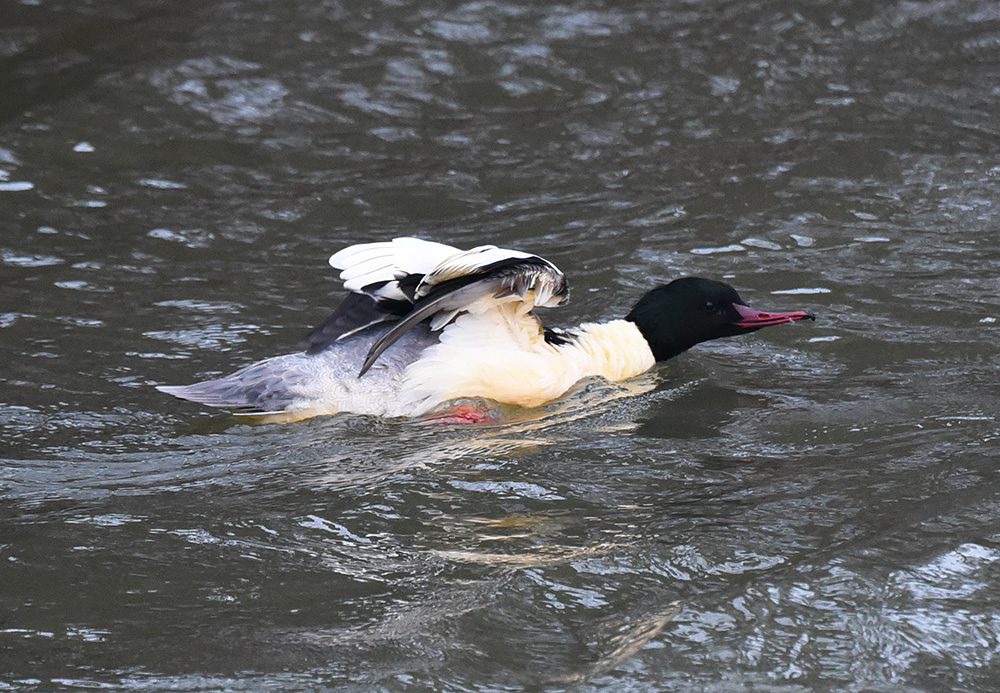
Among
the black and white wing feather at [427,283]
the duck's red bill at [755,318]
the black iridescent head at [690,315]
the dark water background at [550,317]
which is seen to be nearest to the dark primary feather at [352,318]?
the black and white wing feather at [427,283]

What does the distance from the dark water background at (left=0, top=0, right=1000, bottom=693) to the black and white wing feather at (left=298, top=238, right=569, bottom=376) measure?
48 cm

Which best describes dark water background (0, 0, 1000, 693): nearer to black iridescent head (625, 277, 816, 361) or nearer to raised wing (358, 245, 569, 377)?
black iridescent head (625, 277, 816, 361)

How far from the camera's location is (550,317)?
691 centimetres

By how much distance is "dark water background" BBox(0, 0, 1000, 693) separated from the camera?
12.2 ft

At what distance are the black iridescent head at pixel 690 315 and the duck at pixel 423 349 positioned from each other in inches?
9.0

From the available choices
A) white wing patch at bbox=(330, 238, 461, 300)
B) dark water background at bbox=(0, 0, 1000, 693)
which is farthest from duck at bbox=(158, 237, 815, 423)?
dark water background at bbox=(0, 0, 1000, 693)

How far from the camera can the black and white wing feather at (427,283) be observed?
5.15 meters

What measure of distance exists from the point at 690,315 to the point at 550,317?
1.03 meters

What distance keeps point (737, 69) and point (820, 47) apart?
80 centimetres

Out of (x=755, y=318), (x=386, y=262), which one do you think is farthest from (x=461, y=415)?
(x=755, y=318)

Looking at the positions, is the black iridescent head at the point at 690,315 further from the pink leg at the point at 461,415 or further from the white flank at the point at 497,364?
the pink leg at the point at 461,415

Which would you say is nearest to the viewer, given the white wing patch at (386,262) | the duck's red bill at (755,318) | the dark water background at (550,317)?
the dark water background at (550,317)

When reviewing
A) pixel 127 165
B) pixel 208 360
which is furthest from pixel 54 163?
pixel 208 360

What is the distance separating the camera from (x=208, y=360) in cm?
616
